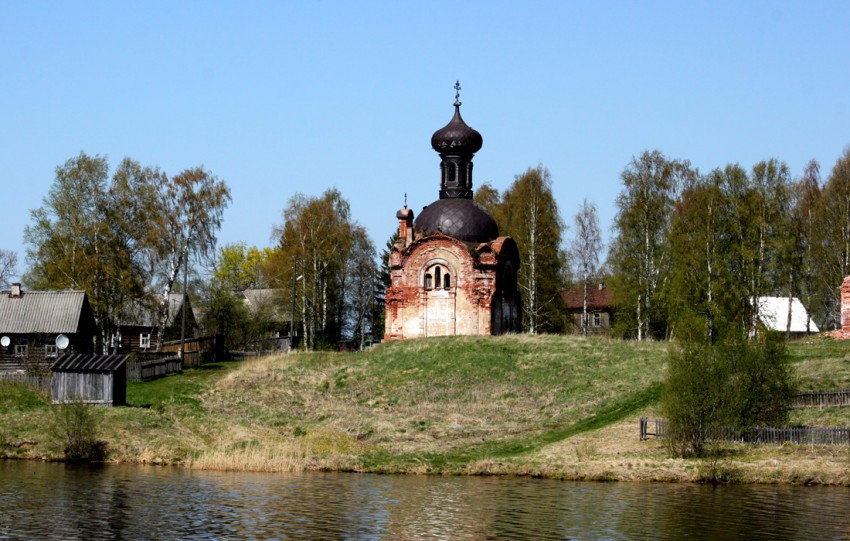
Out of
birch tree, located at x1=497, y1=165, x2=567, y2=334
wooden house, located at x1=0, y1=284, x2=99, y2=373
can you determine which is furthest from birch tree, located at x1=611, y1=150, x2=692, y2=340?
wooden house, located at x1=0, y1=284, x2=99, y2=373

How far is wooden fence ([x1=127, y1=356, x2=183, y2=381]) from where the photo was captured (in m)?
47.5

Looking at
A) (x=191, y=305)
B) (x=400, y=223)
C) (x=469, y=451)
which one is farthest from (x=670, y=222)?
(x=191, y=305)

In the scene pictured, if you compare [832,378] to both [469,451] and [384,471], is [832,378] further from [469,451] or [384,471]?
[384,471]

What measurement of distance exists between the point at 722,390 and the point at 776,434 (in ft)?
6.32

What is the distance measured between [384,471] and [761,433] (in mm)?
10366

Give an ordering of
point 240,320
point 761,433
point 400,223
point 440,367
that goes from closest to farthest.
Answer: point 761,433 → point 440,367 → point 400,223 → point 240,320

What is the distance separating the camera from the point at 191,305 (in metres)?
72.1

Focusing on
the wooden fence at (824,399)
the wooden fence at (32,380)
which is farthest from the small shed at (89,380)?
the wooden fence at (824,399)

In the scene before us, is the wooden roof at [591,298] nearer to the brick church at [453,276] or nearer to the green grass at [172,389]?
the brick church at [453,276]

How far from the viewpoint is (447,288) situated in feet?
174

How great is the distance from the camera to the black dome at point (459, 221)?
2126 inches

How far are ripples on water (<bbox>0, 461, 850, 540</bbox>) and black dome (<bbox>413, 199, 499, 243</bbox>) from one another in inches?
875

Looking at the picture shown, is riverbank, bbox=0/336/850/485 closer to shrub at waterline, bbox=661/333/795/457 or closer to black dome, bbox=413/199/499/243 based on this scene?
shrub at waterline, bbox=661/333/795/457

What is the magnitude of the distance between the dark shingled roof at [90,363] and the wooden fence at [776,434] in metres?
17.3
